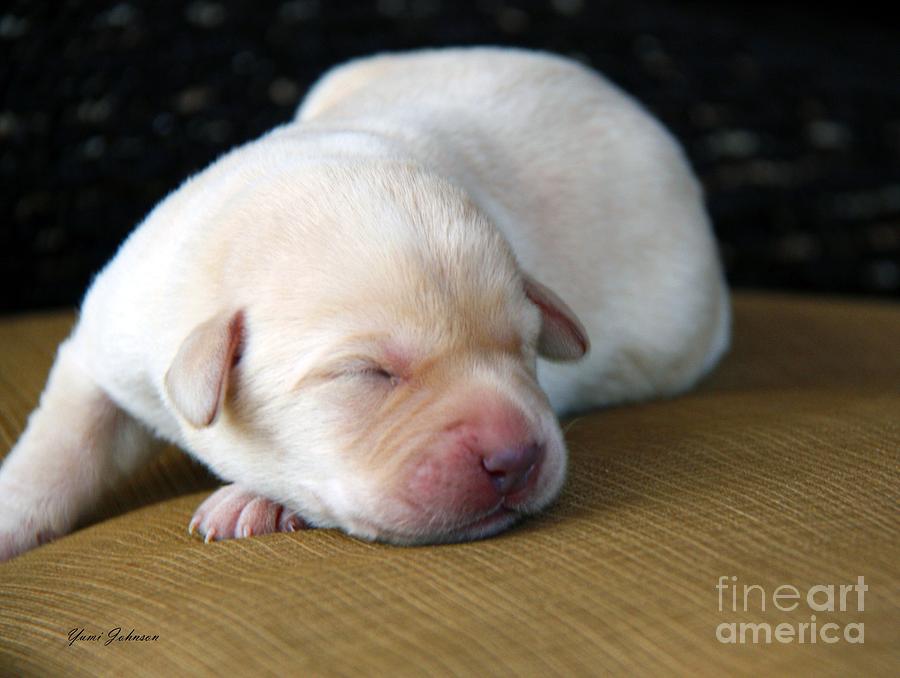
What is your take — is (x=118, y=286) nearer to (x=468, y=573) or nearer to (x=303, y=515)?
(x=303, y=515)

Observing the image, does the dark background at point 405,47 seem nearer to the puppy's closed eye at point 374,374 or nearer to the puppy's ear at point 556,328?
the puppy's ear at point 556,328

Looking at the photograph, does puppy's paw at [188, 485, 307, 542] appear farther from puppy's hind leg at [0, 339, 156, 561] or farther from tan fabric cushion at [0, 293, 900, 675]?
puppy's hind leg at [0, 339, 156, 561]

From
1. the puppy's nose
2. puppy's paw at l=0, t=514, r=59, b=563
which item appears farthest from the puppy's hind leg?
the puppy's nose

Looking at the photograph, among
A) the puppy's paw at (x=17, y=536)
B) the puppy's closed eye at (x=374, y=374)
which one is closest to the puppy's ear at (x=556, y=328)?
the puppy's closed eye at (x=374, y=374)

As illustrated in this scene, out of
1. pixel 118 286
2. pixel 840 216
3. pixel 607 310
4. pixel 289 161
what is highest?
pixel 289 161

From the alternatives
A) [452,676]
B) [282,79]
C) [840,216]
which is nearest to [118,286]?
[452,676]
